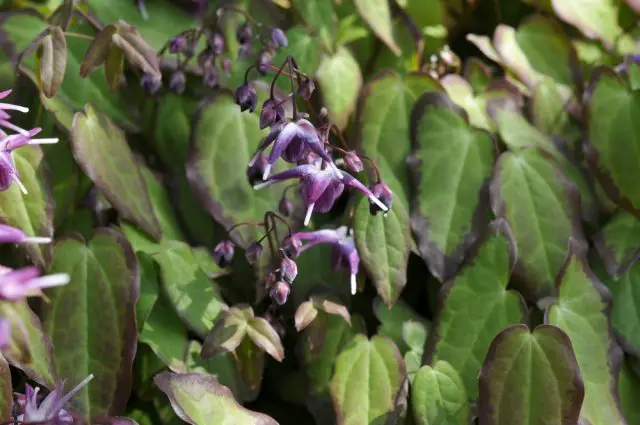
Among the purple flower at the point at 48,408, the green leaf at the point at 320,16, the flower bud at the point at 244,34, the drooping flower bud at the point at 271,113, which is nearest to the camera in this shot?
the purple flower at the point at 48,408

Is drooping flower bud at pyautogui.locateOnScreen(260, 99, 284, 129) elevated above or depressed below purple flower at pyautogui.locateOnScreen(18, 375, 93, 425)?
above

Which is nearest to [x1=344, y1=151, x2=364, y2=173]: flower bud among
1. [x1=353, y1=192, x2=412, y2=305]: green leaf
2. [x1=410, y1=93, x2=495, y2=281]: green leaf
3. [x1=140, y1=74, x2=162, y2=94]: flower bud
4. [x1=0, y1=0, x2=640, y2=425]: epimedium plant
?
[x1=0, y1=0, x2=640, y2=425]: epimedium plant

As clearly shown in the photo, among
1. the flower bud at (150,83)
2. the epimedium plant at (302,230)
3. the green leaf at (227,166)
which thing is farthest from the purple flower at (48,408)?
the flower bud at (150,83)

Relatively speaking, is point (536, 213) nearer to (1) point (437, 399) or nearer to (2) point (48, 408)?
(1) point (437, 399)

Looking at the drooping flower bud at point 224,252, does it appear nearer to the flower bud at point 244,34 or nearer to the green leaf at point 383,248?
the green leaf at point 383,248

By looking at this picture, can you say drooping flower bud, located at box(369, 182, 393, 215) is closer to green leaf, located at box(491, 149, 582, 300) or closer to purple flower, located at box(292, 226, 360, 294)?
purple flower, located at box(292, 226, 360, 294)

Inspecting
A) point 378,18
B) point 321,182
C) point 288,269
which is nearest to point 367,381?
point 288,269

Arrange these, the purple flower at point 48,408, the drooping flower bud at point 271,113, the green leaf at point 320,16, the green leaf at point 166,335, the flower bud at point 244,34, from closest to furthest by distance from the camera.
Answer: the purple flower at point 48,408 → the drooping flower bud at point 271,113 → the green leaf at point 166,335 → the flower bud at point 244,34 → the green leaf at point 320,16
